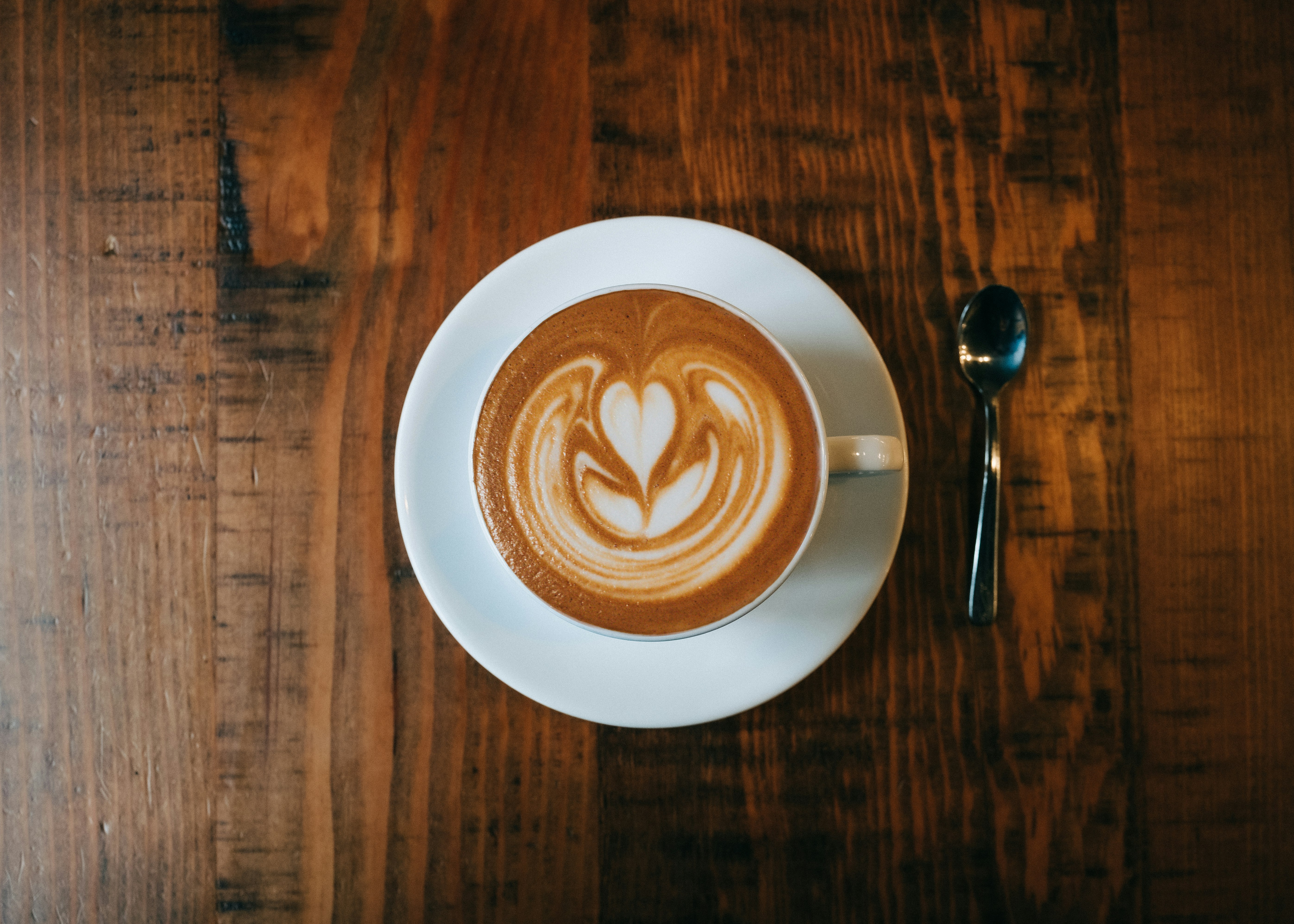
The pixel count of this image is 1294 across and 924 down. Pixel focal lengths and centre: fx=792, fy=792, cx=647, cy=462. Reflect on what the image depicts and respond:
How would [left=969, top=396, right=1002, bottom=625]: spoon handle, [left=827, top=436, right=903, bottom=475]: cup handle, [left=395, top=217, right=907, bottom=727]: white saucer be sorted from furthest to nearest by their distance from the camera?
1. [left=969, top=396, right=1002, bottom=625]: spoon handle
2. [left=395, top=217, right=907, bottom=727]: white saucer
3. [left=827, top=436, right=903, bottom=475]: cup handle

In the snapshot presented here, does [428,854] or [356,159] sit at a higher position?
[356,159]

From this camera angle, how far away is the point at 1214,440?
1036 mm

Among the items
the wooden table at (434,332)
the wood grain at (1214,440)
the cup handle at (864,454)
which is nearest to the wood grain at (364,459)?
the wooden table at (434,332)

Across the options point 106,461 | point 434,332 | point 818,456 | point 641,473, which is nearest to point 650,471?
point 641,473

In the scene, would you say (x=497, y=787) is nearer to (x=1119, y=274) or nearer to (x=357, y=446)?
(x=357, y=446)

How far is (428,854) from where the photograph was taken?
3.30ft

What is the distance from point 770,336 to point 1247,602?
0.76m

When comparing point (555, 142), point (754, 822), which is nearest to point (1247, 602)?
point (754, 822)

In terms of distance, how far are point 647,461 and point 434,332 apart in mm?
377

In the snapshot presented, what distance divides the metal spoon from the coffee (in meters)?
0.33

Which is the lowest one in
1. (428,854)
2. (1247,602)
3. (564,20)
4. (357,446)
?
(428,854)

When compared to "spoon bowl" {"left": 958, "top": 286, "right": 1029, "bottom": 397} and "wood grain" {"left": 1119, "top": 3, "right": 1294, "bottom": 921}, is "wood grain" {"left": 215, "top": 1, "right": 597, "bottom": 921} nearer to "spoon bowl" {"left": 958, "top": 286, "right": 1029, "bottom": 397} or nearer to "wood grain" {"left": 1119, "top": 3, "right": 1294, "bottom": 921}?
"spoon bowl" {"left": 958, "top": 286, "right": 1029, "bottom": 397}

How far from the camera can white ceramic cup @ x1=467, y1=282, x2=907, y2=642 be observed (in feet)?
2.54

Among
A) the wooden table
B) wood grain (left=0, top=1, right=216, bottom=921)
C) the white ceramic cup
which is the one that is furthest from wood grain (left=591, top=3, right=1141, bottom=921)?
wood grain (left=0, top=1, right=216, bottom=921)
